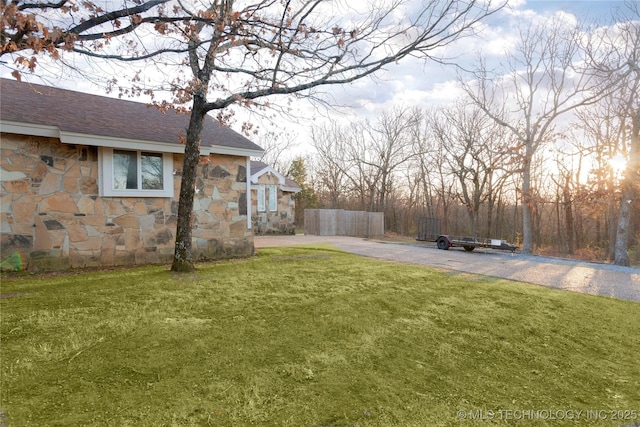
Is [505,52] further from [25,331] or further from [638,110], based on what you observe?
[25,331]

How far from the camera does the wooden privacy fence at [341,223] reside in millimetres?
19969

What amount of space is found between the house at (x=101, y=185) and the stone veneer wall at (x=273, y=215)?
8.57 m

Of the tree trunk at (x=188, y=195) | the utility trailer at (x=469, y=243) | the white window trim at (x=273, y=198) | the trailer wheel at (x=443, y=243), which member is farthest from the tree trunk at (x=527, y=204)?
the tree trunk at (x=188, y=195)

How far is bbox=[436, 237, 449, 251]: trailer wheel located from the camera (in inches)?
511

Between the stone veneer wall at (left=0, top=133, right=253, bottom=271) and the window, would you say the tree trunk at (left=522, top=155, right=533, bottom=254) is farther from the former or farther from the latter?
the stone veneer wall at (left=0, top=133, right=253, bottom=271)

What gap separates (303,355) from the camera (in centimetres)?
279

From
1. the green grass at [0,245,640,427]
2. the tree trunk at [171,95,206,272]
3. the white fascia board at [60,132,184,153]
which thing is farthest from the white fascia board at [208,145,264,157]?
the green grass at [0,245,640,427]

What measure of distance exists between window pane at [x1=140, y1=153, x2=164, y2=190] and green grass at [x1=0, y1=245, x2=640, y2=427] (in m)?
2.86

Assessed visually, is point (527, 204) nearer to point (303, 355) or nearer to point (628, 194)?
point (628, 194)

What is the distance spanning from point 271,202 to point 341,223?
5.27 metres

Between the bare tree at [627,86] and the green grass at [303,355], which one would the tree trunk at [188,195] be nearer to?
the green grass at [303,355]

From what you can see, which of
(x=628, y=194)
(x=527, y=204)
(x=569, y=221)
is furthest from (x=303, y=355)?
(x=569, y=221)

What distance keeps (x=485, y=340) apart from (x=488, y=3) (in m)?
4.69

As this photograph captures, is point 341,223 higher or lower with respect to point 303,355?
higher
